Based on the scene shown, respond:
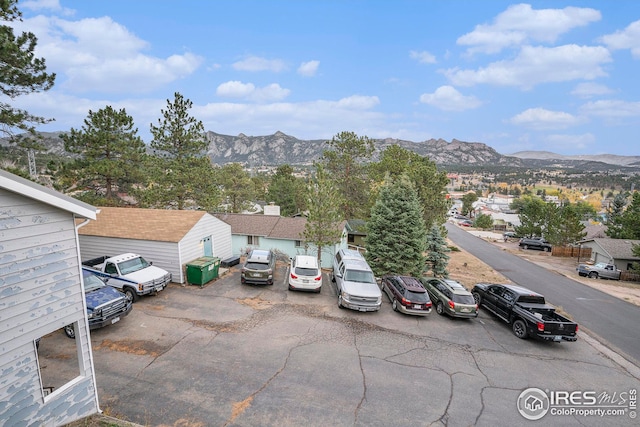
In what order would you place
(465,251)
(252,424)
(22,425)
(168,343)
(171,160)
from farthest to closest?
(465,251) → (171,160) → (168,343) → (252,424) → (22,425)

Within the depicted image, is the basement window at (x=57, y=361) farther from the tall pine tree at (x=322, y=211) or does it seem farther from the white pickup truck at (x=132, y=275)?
the tall pine tree at (x=322, y=211)

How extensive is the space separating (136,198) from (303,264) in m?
17.6

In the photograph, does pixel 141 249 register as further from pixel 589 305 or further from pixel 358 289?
pixel 589 305

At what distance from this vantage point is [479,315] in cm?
1452

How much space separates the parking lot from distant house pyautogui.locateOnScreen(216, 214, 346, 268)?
8.85 m

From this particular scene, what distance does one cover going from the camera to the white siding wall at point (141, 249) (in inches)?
598

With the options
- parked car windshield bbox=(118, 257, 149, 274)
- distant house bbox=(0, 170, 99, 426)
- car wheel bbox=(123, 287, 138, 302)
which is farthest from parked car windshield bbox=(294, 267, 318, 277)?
distant house bbox=(0, 170, 99, 426)

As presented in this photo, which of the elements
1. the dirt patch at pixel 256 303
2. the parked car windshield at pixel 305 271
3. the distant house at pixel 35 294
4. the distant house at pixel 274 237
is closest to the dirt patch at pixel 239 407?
the distant house at pixel 35 294

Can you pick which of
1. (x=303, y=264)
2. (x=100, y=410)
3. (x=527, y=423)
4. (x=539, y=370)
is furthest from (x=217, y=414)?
(x=539, y=370)

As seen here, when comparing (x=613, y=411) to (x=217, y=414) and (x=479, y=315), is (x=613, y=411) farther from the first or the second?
(x=217, y=414)

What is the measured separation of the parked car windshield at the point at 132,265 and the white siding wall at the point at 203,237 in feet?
5.94

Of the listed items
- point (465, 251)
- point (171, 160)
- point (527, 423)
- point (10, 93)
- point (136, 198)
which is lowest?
point (465, 251)

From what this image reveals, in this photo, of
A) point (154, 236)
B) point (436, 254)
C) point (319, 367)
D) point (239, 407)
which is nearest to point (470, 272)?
point (436, 254)

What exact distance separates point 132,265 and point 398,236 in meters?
15.2
